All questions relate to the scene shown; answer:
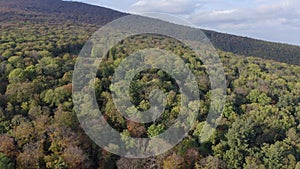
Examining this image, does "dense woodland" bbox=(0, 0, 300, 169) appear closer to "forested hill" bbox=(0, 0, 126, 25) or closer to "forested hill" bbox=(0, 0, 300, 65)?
"forested hill" bbox=(0, 0, 126, 25)

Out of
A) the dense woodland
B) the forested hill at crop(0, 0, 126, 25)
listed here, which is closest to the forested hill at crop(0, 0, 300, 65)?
the forested hill at crop(0, 0, 126, 25)

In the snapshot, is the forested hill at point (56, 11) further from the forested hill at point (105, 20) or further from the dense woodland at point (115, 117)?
the dense woodland at point (115, 117)

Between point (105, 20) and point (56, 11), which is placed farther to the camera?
point (105, 20)

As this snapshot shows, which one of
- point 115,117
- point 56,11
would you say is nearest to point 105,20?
point 56,11

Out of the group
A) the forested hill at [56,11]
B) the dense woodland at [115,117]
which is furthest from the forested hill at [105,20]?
the dense woodland at [115,117]

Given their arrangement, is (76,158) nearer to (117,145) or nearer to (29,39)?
(117,145)

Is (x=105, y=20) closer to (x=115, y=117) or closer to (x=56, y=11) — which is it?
(x=56, y=11)
